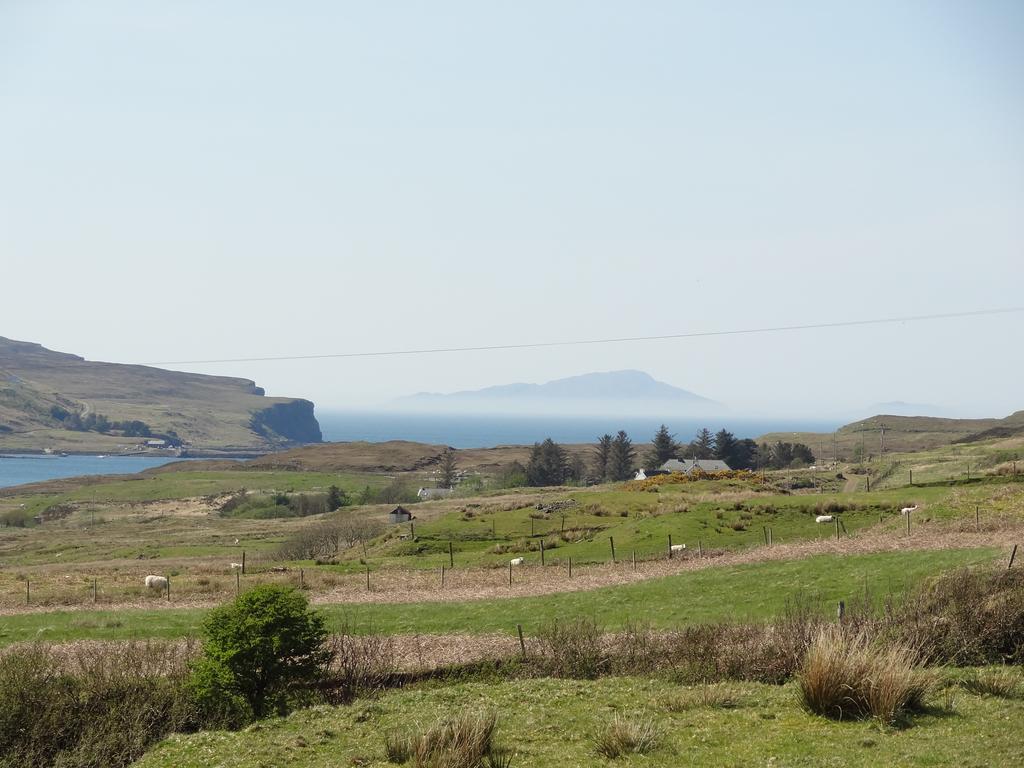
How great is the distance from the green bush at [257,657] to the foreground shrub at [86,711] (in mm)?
947

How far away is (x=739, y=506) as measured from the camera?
214 ft

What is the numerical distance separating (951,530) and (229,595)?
35211 millimetres

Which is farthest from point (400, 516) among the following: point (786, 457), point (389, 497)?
point (786, 457)

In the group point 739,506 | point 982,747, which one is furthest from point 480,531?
point 982,747

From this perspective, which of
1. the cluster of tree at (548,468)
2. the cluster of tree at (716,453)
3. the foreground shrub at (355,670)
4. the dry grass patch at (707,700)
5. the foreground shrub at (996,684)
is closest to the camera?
the foreground shrub at (996,684)

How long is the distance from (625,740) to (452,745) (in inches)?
122

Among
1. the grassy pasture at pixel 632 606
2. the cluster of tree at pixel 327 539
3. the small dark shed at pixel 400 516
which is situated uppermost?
the grassy pasture at pixel 632 606

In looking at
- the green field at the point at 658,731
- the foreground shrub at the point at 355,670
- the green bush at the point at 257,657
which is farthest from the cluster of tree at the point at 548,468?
the green field at the point at 658,731

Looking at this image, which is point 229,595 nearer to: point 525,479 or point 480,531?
point 480,531

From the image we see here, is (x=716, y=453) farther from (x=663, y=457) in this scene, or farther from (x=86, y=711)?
(x=86, y=711)

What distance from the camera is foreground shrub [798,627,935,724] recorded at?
54.1 ft

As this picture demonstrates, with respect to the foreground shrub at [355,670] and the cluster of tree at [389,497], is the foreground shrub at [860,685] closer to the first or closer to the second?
the foreground shrub at [355,670]

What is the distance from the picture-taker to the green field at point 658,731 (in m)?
14.8

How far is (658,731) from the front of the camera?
54.2 ft
